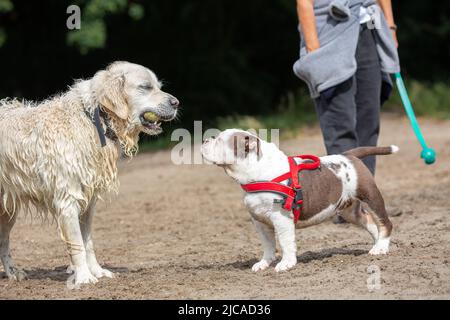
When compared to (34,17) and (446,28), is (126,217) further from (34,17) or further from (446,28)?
(446,28)

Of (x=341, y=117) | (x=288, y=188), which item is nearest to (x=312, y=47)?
(x=341, y=117)

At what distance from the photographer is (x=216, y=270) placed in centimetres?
656

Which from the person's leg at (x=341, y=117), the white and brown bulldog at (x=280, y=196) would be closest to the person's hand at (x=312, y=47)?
the person's leg at (x=341, y=117)

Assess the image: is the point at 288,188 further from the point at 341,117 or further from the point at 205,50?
the point at 205,50

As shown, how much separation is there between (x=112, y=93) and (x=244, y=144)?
1052 mm

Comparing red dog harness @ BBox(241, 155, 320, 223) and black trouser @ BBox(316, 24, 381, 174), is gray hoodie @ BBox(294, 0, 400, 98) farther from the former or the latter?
red dog harness @ BBox(241, 155, 320, 223)

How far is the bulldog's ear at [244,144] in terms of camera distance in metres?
6.16

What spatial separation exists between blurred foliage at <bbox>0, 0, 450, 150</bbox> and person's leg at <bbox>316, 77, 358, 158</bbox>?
9574 millimetres

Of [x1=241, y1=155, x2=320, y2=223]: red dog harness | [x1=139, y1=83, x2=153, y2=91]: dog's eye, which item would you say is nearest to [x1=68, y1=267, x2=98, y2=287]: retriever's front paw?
[x1=241, y1=155, x2=320, y2=223]: red dog harness

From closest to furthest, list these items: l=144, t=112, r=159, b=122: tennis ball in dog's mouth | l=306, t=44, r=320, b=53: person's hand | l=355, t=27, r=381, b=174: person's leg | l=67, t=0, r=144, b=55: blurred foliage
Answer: l=144, t=112, r=159, b=122: tennis ball in dog's mouth
l=306, t=44, r=320, b=53: person's hand
l=355, t=27, r=381, b=174: person's leg
l=67, t=0, r=144, b=55: blurred foliage

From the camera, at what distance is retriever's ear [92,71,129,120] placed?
6312 mm

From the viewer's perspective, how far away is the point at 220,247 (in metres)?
7.78

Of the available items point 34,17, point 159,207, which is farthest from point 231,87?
point 159,207

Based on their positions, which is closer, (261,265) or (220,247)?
(261,265)
